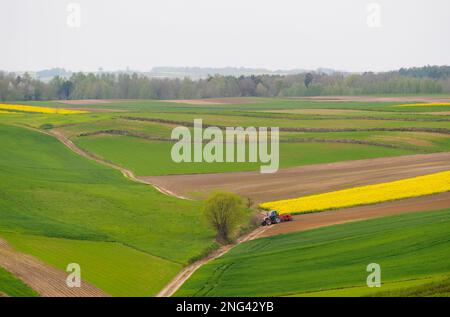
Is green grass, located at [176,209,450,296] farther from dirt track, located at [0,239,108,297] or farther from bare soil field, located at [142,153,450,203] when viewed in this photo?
bare soil field, located at [142,153,450,203]

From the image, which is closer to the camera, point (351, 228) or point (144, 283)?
point (144, 283)

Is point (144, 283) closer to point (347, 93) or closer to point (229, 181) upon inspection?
point (229, 181)

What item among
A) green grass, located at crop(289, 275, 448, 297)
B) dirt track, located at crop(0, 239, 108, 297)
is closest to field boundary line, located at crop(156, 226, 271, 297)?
dirt track, located at crop(0, 239, 108, 297)

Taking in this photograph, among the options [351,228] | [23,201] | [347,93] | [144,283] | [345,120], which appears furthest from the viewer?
[347,93]

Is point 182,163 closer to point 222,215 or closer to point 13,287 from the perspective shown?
point 222,215

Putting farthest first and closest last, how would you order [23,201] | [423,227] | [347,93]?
[347,93]
[23,201]
[423,227]
